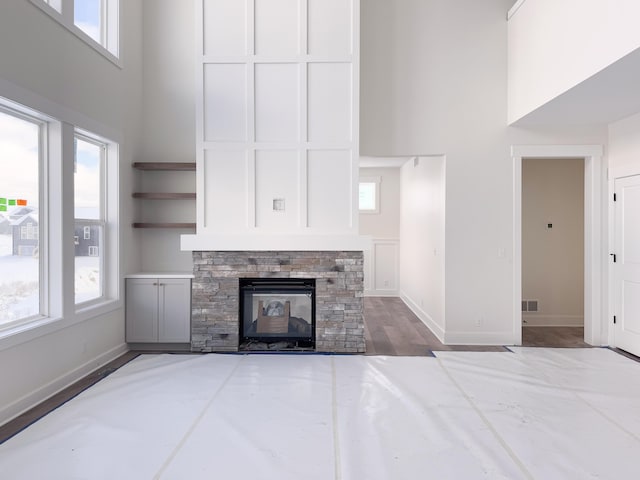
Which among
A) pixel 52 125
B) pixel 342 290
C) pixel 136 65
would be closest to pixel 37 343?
pixel 52 125

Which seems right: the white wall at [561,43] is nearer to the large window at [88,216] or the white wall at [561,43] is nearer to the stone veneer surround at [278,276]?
the stone veneer surround at [278,276]

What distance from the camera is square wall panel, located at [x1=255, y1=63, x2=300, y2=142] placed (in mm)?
4543

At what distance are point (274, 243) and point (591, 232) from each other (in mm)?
3789

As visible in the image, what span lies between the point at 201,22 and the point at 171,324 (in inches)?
132

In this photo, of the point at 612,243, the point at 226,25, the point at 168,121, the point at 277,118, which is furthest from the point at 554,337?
the point at 168,121

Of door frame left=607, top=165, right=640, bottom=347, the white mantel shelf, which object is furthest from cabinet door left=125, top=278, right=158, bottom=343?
door frame left=607, top=165, right=640, bottom=347

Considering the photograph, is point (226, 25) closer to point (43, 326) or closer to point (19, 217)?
point (19, 217)

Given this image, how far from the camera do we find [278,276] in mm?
4602

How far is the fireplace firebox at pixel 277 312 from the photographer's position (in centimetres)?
473

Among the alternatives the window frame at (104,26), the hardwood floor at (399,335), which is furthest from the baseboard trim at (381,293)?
the window frame at (104,26)

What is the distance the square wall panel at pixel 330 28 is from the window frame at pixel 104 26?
2097mm

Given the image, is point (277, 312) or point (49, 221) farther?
point (277, 312)

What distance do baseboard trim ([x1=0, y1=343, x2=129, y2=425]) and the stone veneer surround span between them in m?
0.85

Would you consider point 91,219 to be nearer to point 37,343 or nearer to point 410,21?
point 37,343
